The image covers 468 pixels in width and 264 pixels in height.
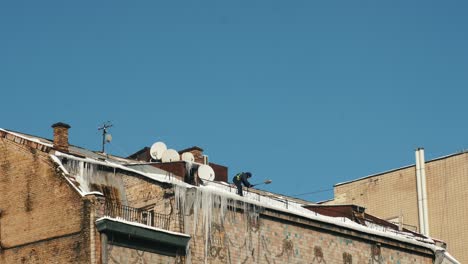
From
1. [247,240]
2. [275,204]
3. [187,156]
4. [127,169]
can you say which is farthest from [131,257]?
[187,156]

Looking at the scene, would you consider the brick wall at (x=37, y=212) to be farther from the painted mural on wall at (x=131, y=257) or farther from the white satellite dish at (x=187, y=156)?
the white satellite dish at (x=187, y=156)

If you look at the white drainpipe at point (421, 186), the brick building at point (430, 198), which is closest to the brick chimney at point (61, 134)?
the brick building at point (430, 198)

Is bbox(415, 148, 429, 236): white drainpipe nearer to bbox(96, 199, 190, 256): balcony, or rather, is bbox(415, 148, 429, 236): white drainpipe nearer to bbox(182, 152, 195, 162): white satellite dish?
bbox(182, 152, 195, 162): white satellite dish

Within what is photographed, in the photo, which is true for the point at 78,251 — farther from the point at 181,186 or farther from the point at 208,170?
the point at 208,170

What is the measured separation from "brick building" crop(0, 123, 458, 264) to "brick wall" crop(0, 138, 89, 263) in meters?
0.04

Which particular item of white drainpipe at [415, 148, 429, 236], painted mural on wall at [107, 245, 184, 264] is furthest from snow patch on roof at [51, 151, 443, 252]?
white drainpipe at [415, 148, 429, 236]

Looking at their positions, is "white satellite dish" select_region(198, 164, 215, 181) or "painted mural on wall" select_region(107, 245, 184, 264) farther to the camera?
"white satellite dish" select_region(198, 164, 215, 181)

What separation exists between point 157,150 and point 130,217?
8805 mm

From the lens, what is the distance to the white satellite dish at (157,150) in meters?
57.1

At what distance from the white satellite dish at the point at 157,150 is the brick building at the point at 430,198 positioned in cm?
2168

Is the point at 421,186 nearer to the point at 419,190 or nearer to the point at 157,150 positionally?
the point at 419,190

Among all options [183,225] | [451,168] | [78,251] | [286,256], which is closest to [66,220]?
[78,251]

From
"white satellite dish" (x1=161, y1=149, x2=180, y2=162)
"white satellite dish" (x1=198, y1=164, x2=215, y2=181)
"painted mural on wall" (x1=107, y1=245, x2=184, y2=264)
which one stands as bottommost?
"painted mural on wall" (x1=107, y1=245, x2=184, y2=264)

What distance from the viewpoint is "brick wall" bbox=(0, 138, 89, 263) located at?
153 ft
